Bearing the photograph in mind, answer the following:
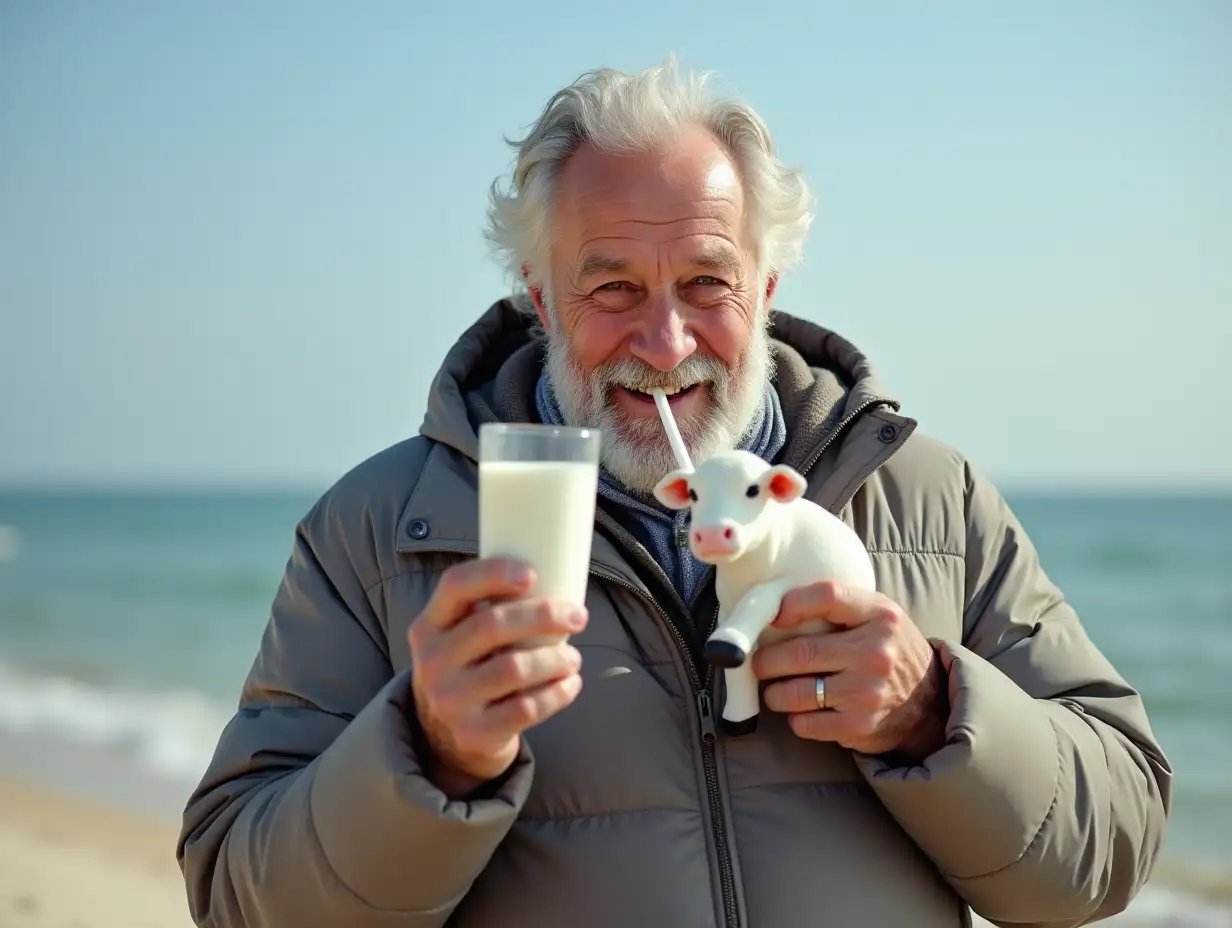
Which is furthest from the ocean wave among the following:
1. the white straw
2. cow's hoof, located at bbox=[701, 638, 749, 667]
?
cow's hoof, located at bbox=[701, 638, 749, 667]

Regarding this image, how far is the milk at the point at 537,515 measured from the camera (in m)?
1.67

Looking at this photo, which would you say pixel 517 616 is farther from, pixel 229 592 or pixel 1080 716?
pixel 229 592

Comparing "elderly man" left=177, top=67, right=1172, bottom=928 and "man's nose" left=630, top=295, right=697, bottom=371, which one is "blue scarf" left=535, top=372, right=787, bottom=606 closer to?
"elderly man" left=177, top=67, right=1172, bottom=928

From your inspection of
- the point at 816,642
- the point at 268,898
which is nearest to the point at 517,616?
the point at 816,642

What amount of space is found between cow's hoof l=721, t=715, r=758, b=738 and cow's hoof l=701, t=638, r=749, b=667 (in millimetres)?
267

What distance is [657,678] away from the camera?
90.3 inches

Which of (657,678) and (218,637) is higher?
(657,678)

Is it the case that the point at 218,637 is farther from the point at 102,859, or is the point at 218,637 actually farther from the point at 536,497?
the point at 536,497

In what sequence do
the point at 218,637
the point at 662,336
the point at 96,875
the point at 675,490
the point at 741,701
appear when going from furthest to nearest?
1. the point at 218,637
2. the point at 96,875
3. the point at 662,336
4. the point at 741,701
5. the point at 675,490

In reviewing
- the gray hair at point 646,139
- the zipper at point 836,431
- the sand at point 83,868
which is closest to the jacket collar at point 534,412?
the zipper at point 836,431

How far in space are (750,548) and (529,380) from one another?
1155 mm

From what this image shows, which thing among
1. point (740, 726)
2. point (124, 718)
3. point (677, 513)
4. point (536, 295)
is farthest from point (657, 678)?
point (124, 718)

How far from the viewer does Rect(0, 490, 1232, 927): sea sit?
27.1ft

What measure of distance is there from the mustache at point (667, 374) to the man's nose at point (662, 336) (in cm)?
2
